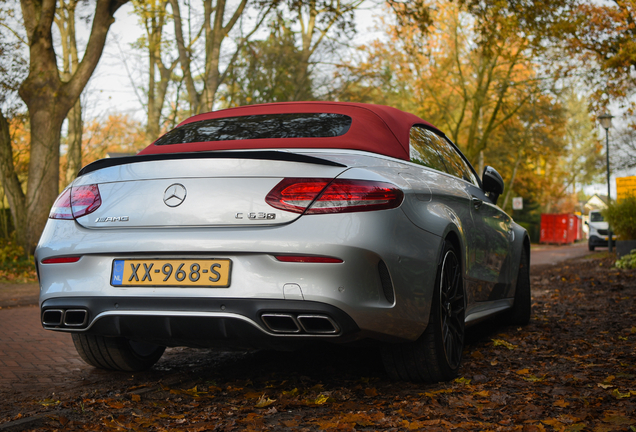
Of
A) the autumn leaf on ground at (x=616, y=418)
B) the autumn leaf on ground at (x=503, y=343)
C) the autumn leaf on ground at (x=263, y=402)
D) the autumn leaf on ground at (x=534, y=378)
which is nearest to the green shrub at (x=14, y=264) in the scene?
the autumn leaf on ground at (x=503, y=343)

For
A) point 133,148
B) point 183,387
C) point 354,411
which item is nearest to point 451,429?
point 354,411

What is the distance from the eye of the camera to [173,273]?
3104 millimetres

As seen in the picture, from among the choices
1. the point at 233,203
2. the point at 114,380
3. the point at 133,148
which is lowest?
the point at 114,380

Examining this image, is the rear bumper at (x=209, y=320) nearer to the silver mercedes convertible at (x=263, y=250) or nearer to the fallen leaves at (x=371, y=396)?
the silver mercedes convertible at (x=263, y=250)

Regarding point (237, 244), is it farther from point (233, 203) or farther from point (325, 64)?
point (325, 64)

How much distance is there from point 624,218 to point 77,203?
14.4 meters

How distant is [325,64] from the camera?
79.4 feet

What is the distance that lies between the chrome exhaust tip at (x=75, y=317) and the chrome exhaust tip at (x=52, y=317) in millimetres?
32

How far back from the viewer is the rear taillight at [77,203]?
134 inches

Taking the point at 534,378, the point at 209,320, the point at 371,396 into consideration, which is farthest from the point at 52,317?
the point at 534,378

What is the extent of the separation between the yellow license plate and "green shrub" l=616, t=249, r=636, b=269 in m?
12.0

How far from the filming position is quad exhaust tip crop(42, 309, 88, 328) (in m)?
3.29

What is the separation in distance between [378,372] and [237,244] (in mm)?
1592

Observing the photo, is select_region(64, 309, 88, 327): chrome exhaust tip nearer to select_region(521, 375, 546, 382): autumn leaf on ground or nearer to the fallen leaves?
the fallen leaves
